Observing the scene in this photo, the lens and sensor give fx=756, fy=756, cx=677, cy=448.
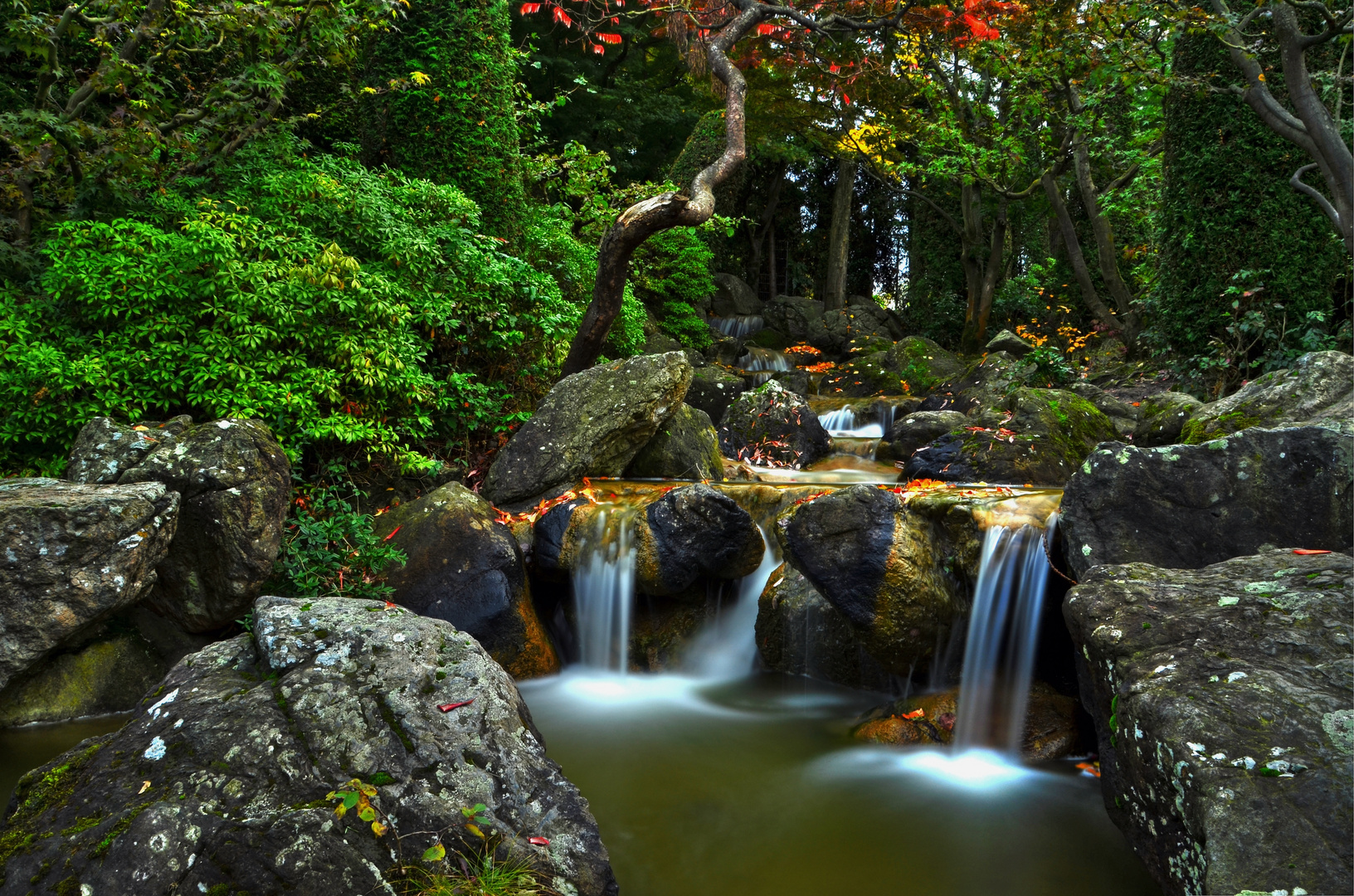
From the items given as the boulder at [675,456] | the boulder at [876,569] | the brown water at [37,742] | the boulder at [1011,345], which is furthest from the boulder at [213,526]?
the boulder at [1011,345]

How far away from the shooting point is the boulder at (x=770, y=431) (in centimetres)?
1013

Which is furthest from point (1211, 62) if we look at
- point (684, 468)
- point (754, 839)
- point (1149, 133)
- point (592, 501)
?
point (754, 839)

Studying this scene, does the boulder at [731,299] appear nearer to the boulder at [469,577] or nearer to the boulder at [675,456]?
the boulder at [675,456]

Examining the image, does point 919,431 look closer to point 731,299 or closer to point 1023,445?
point 1023,445

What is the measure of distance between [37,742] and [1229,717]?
595 cm

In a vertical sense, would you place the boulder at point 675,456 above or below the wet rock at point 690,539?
above

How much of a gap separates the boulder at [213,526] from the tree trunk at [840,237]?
17.8 m

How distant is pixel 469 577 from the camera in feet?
18.3

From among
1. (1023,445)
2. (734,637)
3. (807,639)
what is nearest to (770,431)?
(1023,445)

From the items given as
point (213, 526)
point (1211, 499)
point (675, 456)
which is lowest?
point (213, 526)

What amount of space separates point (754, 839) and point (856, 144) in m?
16.8

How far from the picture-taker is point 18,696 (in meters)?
4.56

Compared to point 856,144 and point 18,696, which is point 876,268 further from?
point 18,696

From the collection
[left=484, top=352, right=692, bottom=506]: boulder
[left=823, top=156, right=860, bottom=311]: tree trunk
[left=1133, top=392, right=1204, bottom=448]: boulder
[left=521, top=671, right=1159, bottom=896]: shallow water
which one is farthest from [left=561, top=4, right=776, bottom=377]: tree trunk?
[left=823, top=156, right=860, bottom=311]: tree trunk
